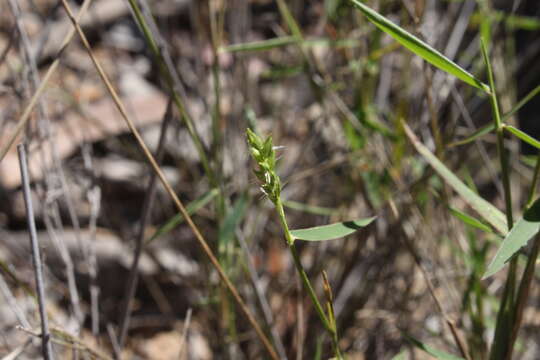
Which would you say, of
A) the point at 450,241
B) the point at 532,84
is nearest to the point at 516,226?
the point at 450,241

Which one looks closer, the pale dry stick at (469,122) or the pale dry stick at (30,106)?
the pale dry stick at (30,106)

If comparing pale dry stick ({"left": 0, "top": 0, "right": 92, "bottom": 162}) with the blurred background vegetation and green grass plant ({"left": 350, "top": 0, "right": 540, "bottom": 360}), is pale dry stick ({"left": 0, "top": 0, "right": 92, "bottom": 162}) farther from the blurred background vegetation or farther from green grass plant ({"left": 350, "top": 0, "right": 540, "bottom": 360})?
green grass plant ({"left": 350, "top": 0, "right": 540, "bottom": 360})

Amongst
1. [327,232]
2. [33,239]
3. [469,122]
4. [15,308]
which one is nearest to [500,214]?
[327,232]

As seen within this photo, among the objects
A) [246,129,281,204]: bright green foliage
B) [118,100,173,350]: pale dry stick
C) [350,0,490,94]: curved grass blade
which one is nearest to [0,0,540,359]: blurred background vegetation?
[118,100,173,350]: pale dry stick

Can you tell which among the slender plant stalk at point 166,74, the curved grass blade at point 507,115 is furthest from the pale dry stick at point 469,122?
the slender plant stalk at point 166,74

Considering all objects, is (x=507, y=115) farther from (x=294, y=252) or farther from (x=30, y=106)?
(x=30, y=106)

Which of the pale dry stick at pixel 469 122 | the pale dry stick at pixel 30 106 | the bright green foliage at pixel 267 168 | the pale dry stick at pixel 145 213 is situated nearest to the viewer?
the bright green foliage at pixel 267 168

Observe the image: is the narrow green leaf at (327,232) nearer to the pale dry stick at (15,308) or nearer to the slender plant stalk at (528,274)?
the slender plant stalk at (528,274)
